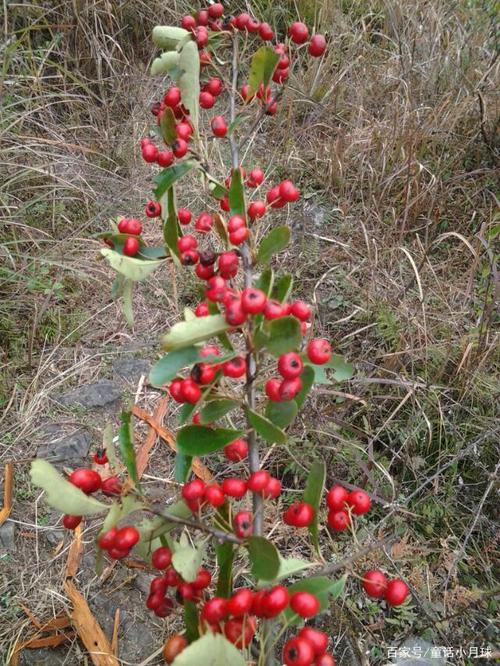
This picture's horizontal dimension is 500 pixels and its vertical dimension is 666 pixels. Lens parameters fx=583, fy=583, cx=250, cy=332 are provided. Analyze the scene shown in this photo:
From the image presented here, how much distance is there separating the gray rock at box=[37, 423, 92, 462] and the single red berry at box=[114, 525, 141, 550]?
3.60 ft

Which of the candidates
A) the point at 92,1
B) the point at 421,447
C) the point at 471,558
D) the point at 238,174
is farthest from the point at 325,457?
the point at 92,1

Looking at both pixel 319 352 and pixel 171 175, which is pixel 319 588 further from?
pixel 171 175

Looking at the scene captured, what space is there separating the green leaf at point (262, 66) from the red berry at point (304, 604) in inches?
37.6

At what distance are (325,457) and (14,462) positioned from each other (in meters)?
0.97

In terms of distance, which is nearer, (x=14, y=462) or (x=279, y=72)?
(x=279, y=72)

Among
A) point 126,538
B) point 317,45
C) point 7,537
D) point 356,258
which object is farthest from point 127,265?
point 356,258

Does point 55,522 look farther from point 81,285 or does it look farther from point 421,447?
point 421,447

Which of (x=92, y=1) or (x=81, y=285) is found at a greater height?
(x=92, y=1)

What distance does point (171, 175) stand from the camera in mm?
1084

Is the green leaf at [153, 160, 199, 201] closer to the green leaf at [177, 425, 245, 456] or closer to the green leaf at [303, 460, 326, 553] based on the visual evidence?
the green leaf at [177, 425, 245, 456]

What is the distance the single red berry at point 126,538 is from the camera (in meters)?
0.89

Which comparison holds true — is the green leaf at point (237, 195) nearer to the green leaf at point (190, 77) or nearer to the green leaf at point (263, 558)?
the green leaf at point (190, 77)

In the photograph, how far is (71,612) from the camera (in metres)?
1.57

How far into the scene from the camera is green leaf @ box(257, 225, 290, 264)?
974mm
